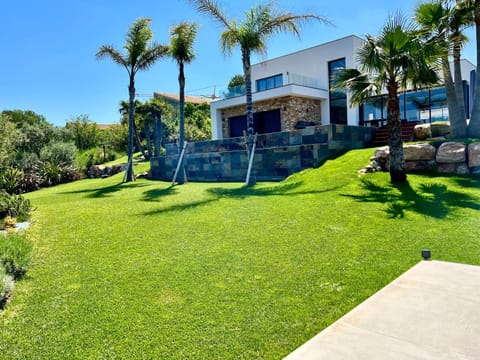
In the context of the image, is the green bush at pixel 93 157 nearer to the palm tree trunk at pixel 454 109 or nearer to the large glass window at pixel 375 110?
the large glass window at pixel 375 110

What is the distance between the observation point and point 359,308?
3.05m

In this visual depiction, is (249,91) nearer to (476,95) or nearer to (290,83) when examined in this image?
(476,95)

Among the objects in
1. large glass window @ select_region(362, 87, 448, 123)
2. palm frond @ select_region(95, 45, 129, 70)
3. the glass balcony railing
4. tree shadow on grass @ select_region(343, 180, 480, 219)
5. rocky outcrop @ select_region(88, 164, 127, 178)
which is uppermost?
palm frond @ select_region(95, 45, 129, 70)

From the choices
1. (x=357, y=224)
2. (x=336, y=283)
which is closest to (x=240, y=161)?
(x=357, y=224)

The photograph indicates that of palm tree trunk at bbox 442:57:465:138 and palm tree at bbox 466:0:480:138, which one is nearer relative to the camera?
palm tree at bbox 466:0:480:138

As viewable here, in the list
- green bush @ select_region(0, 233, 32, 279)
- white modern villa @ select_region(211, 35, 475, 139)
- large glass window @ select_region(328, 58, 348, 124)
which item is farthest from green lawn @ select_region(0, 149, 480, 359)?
large glass window @ select_region(328, 58, 348, 124)

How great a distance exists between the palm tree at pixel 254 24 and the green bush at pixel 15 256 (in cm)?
789

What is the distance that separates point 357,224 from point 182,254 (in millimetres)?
3256

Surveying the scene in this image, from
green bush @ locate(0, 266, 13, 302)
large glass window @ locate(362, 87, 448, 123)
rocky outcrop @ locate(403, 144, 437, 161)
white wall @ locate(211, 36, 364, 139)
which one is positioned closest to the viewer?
green bush @ locate(0, 266, 13, 302)

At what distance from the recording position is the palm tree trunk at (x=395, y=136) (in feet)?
28.2

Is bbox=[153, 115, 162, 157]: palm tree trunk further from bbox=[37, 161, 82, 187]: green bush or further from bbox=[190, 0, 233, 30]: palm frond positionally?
bbox=[190, 0, 233, 30]: palm frond

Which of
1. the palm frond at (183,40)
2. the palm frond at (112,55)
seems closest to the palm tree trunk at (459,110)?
the palm frond at (183,40)

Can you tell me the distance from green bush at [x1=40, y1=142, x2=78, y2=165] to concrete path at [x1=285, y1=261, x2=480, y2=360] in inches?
784

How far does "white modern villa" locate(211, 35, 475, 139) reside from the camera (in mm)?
19344
